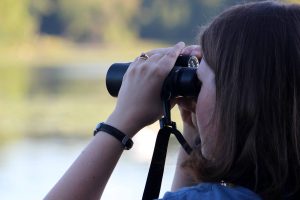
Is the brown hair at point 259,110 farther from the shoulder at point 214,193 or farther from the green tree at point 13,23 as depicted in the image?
the green tree at point 13,23

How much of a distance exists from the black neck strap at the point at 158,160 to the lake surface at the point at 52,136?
44 cm

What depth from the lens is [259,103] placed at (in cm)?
94

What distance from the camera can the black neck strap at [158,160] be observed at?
1054 mm

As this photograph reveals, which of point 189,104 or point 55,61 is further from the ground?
point 189,104

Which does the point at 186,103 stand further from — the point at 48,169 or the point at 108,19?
the point at 108,19

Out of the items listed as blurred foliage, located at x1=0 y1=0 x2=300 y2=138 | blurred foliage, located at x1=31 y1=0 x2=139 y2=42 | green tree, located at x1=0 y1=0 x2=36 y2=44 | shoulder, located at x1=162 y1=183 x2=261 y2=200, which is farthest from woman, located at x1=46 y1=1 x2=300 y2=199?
blurred foliage, located at x1=31 y1=0 x2=139 y2=42

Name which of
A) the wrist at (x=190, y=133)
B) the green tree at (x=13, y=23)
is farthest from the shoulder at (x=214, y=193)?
the green tree at (x=13, y=23)

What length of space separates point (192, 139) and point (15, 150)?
5.51 metres

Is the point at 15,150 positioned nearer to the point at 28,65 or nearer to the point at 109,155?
the point at 109,155

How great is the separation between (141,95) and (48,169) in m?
4.41

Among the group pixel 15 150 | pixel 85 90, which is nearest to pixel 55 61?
pixel 85 90

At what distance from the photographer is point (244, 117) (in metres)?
0.94

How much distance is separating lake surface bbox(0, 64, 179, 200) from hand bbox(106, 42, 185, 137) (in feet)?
1.57

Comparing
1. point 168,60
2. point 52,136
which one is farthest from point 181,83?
point 52,136
